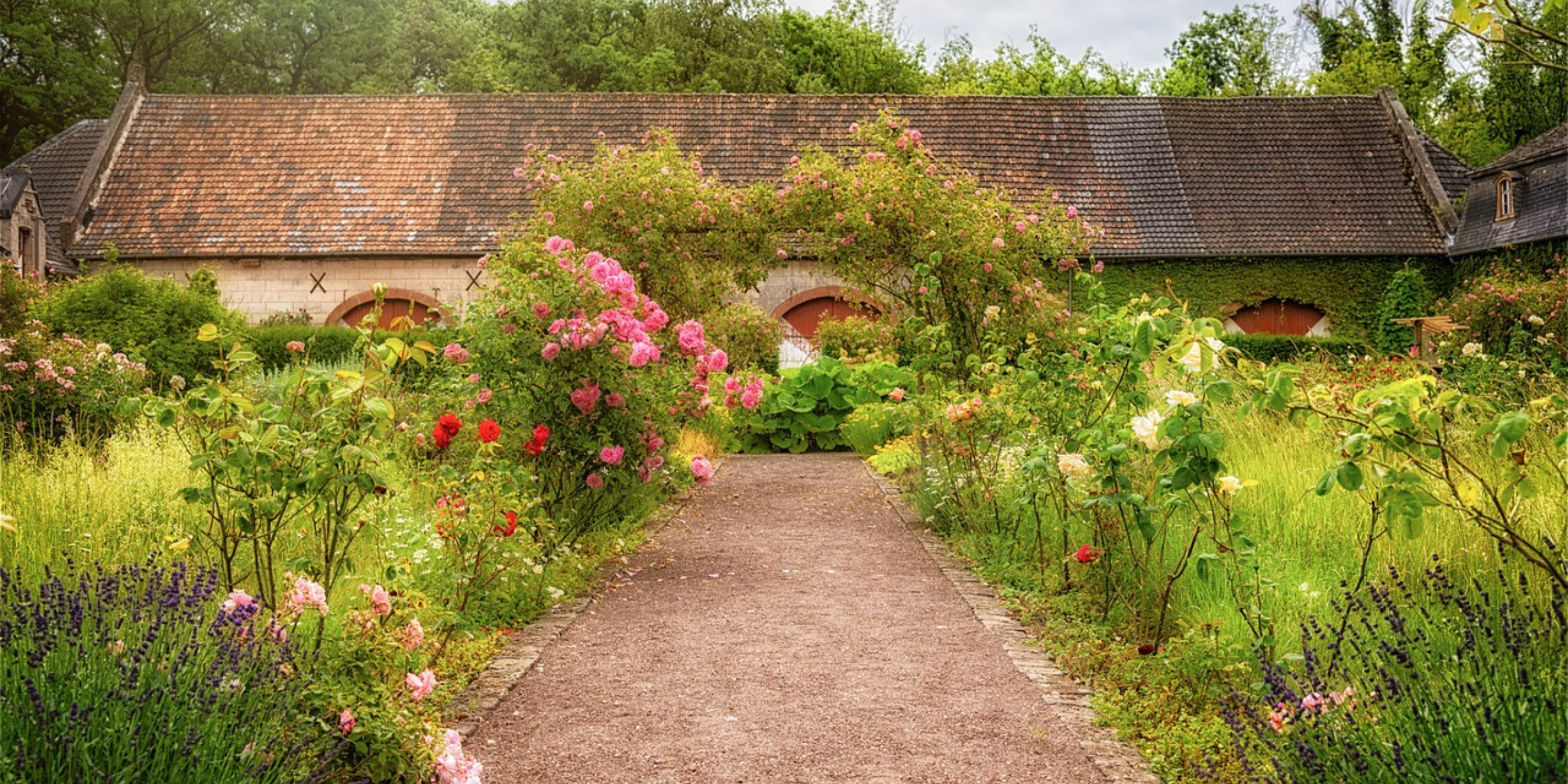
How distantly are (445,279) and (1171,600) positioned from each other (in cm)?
1875

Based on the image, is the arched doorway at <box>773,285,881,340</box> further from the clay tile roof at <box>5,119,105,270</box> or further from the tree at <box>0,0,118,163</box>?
the tree at <box>0,0,118,163</box>

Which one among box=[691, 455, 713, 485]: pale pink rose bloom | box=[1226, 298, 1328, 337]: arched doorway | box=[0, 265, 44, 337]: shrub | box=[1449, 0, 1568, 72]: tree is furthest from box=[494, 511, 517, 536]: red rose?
box=[1226, 298, 1328, 337]: arched doorway

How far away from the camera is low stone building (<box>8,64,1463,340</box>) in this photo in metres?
22.9

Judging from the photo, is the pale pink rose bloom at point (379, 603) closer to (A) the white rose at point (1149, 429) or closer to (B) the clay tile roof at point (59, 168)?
(A) the white rose at point (1149, 429)

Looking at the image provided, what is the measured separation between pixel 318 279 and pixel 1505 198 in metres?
19.8

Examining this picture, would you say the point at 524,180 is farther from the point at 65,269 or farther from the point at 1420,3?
the point at 1420,3

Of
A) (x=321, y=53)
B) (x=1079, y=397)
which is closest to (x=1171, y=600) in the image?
(x=1079, y=397)

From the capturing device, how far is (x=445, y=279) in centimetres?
2292

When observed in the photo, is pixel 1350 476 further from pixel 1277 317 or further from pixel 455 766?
pixel 1277 317

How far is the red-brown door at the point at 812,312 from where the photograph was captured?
23.3 m

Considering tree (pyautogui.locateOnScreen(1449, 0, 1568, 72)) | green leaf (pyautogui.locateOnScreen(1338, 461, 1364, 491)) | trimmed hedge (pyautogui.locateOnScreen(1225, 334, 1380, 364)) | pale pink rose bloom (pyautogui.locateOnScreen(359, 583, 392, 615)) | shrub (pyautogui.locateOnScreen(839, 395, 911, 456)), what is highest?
tree (pyautogui.locateOnScreen(1449, 0, 1568, 72))

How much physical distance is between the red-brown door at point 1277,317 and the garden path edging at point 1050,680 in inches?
634

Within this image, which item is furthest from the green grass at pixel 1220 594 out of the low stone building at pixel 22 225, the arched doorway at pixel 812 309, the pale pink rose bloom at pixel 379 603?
the low stone building at pixel 22 225

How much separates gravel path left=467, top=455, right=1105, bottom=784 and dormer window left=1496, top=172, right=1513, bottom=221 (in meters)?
17.3
